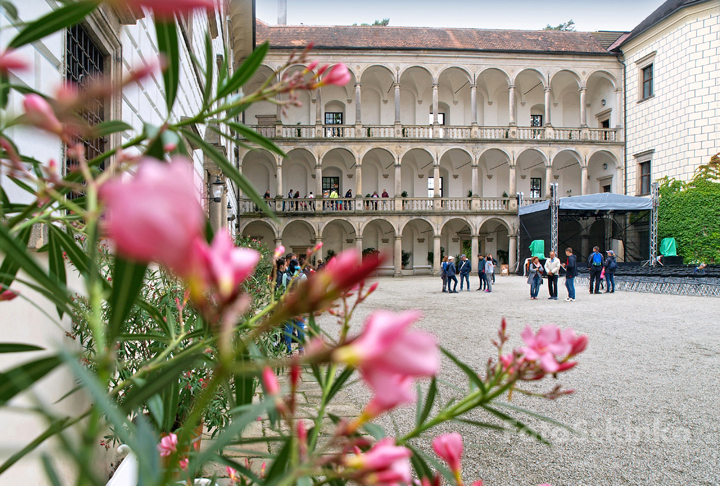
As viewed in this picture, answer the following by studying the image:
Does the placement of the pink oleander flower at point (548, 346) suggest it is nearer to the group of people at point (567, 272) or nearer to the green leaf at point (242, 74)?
the green leaf at point (242, 74)

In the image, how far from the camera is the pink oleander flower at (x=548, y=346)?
1.64 ft

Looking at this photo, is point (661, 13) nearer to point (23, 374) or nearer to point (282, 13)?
point (282, 13)

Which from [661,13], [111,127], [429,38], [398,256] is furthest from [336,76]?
[661,13]

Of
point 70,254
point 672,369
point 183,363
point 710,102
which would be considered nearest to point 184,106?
point 70,254

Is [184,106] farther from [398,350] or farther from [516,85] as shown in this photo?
[516,85]

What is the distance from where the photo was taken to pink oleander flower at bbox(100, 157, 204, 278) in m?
0.18

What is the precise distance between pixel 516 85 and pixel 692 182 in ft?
33.4

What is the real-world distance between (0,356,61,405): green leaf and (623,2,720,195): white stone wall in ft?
75.9

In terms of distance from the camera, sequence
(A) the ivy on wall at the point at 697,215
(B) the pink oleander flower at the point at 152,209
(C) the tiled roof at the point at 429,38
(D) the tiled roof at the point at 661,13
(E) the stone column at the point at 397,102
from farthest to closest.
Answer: (C) the tiled roof at the point at 429,38 < (E) the stone column at the point at 397,102 < (D) the tiled roof at the point at 661,13 < (A) the ivy on wall at the point at 697,215 < (B) the pink oleander flower at the point at 152,209

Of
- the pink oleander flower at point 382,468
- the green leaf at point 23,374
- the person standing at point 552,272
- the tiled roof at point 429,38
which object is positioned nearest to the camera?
the pink oleander flower at point 382,468

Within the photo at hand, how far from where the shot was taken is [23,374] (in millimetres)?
417

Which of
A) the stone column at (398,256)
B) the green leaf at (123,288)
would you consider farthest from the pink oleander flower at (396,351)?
the stone column at (398,256)

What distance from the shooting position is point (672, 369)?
486cm

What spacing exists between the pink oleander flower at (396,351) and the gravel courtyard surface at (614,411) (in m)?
0.48
